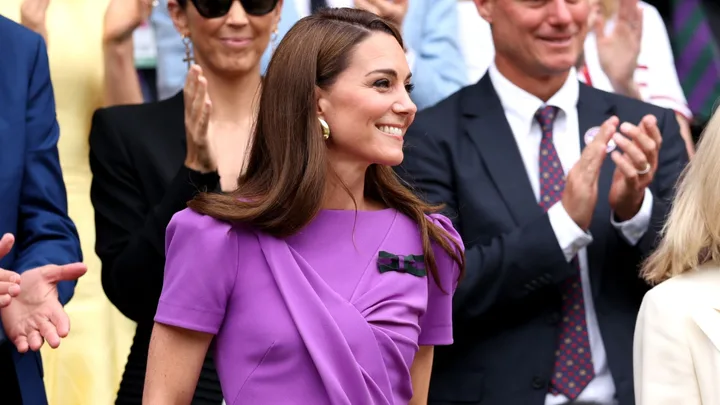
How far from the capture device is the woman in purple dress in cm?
306

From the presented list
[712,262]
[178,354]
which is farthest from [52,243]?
[712,262]

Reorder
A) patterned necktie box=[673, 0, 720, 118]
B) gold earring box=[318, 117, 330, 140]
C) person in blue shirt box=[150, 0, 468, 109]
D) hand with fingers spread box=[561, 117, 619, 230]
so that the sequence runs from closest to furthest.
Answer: gold earring box=[318, 117, 330, 140]
hand with fingers spread box=[561, 117, 619, 230]
person in blue shirt box=[150, 0, 468, 109]
patterned necktie box=[673, 0, 720, 118]

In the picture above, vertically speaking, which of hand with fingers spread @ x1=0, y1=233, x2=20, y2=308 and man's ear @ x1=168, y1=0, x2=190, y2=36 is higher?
man's ear @ x1=168, y1=0, x2=190, y2=36

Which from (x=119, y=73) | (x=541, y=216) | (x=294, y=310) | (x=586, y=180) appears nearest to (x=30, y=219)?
(x=119, y=73)

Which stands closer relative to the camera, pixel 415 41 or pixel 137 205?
pixel 137 205

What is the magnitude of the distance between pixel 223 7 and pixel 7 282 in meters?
1.37

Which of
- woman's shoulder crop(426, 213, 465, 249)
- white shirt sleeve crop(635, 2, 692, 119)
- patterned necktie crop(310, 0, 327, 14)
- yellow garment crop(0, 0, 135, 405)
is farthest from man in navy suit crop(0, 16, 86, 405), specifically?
white shirt sleeve crop(635, 2, 692, 119)

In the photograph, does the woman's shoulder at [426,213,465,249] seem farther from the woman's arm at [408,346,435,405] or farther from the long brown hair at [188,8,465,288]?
the woman's arm at [408,346,435,405]

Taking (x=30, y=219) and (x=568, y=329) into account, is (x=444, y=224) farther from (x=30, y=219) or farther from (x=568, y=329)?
(x=30, y=219)

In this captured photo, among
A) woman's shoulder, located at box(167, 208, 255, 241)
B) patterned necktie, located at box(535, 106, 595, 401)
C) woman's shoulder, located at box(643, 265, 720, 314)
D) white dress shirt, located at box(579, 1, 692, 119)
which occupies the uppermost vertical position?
woman's shoulder, located at box(167, 208, 255, 241)

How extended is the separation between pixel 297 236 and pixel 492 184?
1.41 meters

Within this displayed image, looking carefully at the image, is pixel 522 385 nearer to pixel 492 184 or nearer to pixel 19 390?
pixel 492 184

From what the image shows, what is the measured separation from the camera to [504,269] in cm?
434

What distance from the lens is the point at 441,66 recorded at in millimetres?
5105
